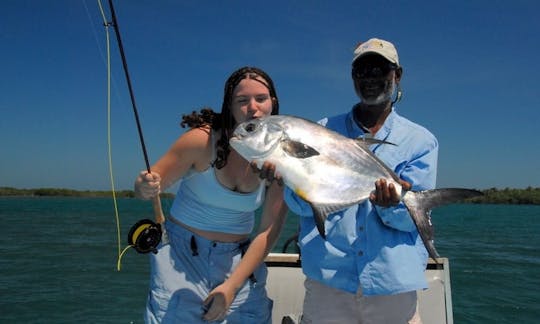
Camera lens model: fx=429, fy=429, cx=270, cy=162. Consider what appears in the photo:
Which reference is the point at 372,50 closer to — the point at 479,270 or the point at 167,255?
the point at 167,255

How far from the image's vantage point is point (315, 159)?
2.74 metres

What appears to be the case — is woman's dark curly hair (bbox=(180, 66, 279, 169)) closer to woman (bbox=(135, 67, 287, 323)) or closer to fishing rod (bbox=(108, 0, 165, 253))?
woman (bbox=(135, 67, 287, 323))

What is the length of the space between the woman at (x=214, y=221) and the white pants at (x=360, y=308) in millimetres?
609

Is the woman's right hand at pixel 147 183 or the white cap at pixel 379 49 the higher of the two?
the white cap at pixel 379 49

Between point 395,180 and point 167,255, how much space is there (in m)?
1.77

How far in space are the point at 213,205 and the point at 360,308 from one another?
129 centimetres

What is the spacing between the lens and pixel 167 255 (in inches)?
128

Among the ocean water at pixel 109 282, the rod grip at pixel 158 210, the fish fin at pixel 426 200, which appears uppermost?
the fish fin at pixel 426 200

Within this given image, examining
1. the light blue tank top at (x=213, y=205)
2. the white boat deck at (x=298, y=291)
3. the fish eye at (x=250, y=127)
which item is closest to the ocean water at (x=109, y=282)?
the white boat deck at (x=298, y=291)

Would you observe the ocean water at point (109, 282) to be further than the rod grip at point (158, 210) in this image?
Yes

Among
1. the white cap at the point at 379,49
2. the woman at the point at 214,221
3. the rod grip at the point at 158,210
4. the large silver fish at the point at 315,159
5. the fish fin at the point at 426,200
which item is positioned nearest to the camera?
the fish fin at the point at 426,200

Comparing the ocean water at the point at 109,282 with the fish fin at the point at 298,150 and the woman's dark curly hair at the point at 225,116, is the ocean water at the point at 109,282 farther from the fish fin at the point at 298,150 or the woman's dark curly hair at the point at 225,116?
the fish fin at the point at 298,150

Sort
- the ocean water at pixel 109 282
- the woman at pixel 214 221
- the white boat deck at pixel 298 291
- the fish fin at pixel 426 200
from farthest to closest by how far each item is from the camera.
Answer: the ocean water at pixel 109 282, the white boat deck at pixel 298 291, the woman at pixel 214 221, the fish fin at pixel 426 200

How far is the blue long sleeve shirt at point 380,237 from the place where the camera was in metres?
2.71
